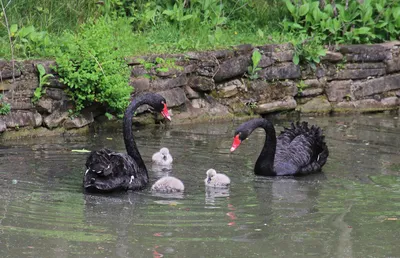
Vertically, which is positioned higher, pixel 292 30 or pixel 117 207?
pixel 292 30

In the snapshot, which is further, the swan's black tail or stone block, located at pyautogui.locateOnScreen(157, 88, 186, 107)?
stone block, located at pyautogui.locateOnScreen(157, 88, 186, 107)

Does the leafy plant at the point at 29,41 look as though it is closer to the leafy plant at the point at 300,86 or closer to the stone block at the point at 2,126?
the stone block at the point at 2,126

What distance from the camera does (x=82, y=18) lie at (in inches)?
487

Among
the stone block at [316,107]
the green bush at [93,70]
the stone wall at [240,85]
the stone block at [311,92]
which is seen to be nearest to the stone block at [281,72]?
the stone wall at [240,85]

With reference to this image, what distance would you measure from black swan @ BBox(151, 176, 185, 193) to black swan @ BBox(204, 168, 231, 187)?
0.97ft

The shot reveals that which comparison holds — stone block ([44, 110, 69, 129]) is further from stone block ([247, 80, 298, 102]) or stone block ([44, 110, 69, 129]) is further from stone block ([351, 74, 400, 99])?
stone block ([351, 74, 400, 99])

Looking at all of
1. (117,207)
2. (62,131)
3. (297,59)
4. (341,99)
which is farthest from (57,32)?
(117,207)

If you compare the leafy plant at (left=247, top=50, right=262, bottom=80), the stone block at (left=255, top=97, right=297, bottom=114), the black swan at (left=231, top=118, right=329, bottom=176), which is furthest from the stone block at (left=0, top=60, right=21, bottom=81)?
the stone block at (left=255, top=97, right=297, bottom=114)

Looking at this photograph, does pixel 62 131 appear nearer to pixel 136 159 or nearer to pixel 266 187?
pixel 136 159

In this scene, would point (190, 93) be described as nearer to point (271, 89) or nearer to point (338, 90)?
point (271, 89)

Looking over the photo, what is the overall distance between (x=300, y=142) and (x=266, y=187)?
132cm

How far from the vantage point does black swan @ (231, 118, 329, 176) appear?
29.0 ft

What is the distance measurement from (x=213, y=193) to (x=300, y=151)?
1.73m

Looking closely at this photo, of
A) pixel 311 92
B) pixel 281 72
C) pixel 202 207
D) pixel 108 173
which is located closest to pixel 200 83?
pixel 281 72
